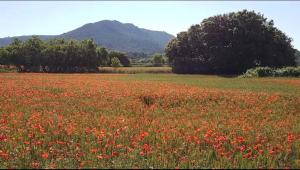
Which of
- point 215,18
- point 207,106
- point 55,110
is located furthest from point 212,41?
point 55,110

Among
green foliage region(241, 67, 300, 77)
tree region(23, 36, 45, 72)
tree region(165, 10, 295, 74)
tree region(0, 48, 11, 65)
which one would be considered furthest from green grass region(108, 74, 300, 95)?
tree region(0, 48, 11, 65)

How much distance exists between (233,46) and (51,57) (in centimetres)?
4600

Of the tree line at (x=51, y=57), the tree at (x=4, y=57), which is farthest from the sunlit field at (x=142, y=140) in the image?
the tree at (x=4, y=57)

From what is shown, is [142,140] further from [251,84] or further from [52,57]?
[52,57]

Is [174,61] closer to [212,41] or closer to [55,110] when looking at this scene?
[212,41]

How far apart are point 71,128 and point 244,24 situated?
71318 mm

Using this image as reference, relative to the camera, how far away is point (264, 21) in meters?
82.2

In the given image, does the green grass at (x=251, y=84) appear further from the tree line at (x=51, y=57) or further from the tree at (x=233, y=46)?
the tree line at (x=51, y=57)

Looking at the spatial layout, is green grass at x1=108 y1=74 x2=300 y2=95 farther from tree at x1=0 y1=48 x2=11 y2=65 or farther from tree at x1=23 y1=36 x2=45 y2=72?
tree at x1=0 y1=48 x2=11 y2=65

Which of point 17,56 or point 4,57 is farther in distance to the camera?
point 4,57

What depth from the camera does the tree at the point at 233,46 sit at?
7850 centimetres

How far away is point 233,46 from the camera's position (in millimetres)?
79625

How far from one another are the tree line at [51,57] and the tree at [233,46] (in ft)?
87.1

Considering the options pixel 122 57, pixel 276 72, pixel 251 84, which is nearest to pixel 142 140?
pixel 251 84
